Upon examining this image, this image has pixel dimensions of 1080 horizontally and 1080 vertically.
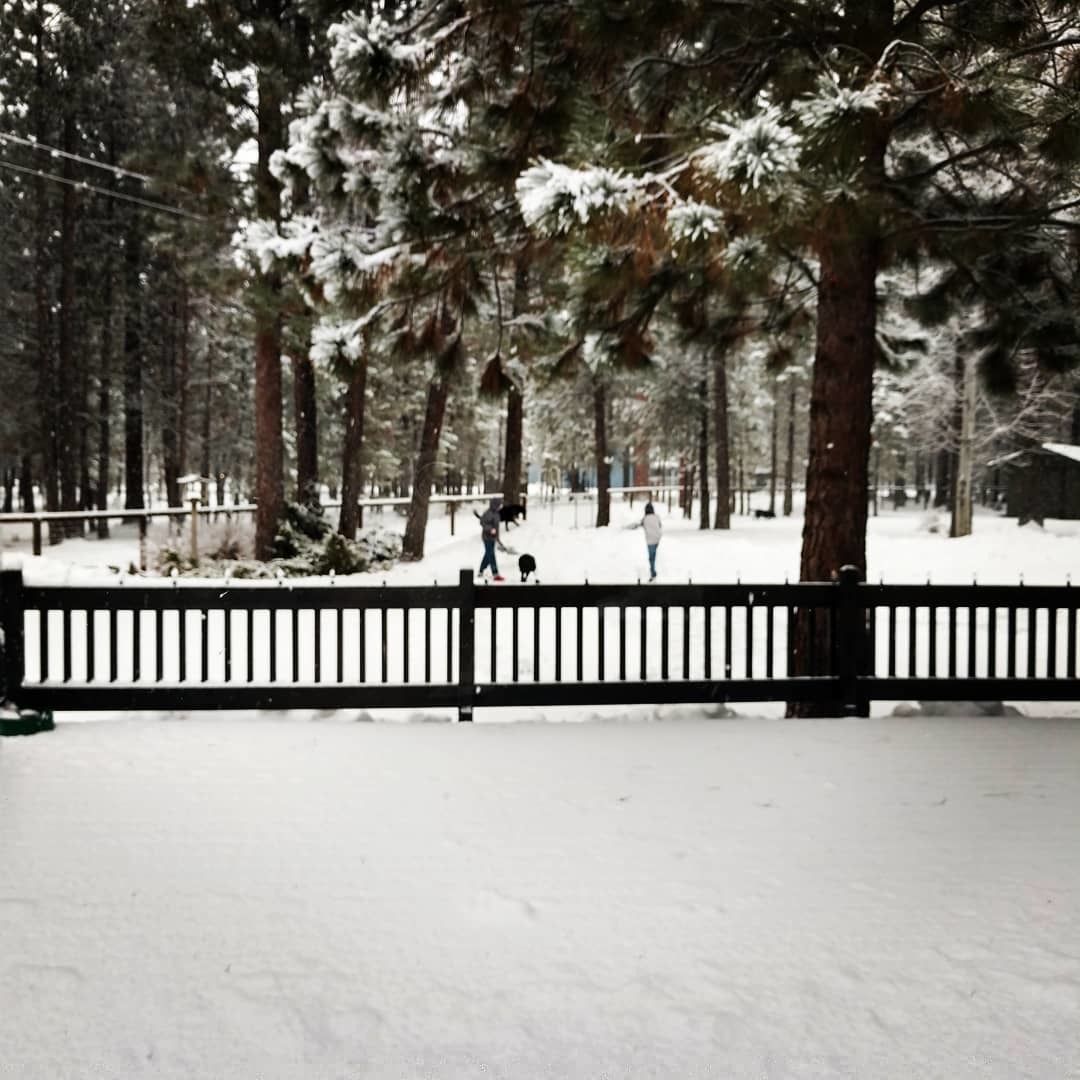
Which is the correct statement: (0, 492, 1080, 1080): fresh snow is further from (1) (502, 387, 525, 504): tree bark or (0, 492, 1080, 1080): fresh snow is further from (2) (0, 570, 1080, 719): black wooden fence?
(1) (502, 387, 525, 504): tree bark

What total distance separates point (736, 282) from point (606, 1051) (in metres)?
5.49

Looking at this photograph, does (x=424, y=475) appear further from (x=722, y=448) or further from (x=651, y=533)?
(x=722, y=448)

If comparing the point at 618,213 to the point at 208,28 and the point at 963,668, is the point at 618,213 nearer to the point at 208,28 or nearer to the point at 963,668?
the point at 963,668

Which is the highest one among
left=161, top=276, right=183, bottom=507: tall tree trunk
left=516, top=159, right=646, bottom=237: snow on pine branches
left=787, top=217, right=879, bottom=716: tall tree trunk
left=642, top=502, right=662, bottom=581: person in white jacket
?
left=161, top=276, right=183, bottom=507: tall tree trunk

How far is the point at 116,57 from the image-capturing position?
25109 mm

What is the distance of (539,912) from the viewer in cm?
407

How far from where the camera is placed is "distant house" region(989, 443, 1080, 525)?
30.8m

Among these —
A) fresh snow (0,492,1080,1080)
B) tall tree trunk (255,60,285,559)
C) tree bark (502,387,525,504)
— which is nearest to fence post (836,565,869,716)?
fresh snow (0,492,1080,1080)

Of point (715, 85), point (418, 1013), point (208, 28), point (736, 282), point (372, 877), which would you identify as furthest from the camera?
point (208, 28)

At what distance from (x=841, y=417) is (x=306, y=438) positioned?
651 inches

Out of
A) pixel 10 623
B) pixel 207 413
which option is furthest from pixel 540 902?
pixel 207 413

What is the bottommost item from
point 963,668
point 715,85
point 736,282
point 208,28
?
point 963,668

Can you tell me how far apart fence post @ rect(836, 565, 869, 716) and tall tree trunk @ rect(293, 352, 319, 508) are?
15657 mm


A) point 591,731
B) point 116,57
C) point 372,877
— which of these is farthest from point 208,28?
point 372,877
